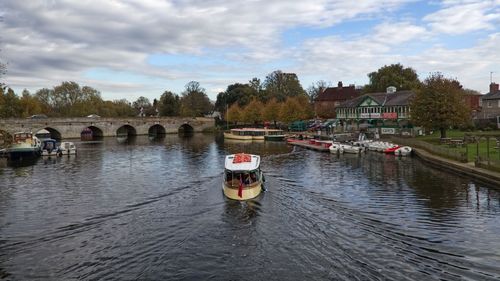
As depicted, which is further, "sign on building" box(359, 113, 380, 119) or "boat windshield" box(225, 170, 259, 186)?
"sign on building" box(359, 113, 380, 119)

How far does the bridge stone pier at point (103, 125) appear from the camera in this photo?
312 ft

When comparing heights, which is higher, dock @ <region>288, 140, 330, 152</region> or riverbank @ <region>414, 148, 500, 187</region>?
dock @ <region>288, 140, 330, 152</region>

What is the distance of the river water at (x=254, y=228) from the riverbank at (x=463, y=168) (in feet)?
3.22

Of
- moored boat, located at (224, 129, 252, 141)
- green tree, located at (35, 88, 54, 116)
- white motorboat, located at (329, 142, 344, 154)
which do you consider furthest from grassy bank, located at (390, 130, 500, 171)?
green tree, located at (35, 88, 54, 116)

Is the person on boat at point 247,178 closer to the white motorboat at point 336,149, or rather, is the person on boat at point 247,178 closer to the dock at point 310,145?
the white motorboat at point 336,149

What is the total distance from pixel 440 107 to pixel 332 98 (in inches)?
3088

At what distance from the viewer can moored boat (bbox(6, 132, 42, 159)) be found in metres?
61.0

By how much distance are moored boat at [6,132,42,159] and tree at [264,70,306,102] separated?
325 ft

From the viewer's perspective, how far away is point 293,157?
61.9 meters

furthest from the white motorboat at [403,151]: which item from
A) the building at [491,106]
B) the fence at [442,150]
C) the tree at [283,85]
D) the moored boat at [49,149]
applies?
the tree at [283,85]

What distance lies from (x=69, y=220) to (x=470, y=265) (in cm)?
2208

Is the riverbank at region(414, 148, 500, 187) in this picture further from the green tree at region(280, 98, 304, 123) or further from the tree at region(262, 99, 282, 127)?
the tree at region(262, 99, 282, 127)

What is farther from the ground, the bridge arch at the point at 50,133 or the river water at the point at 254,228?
the bridge arch at the point at 50,133

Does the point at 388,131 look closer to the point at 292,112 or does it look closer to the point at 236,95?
the point at 292,112
